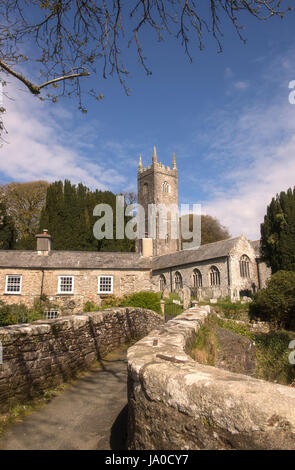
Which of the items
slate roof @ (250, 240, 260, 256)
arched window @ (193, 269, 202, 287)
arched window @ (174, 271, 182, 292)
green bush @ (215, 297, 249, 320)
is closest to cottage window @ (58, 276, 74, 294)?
green bush @ (215, 297, 249, 320)

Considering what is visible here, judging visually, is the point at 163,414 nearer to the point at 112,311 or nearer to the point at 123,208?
the point at 112,311

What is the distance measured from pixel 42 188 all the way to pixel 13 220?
6793mm

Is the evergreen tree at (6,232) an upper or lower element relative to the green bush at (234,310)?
upper

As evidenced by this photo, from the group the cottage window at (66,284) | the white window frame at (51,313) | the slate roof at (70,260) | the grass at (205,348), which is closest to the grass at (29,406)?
the grass at (205,348)

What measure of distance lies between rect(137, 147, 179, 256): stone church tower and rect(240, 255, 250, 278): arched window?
19962 mm

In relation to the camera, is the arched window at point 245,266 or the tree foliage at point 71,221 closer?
the arched window at point 245,266

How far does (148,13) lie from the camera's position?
4270 millimetres

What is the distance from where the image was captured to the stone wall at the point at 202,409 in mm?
1906

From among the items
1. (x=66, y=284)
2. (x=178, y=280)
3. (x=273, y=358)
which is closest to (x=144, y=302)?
(x=66, y=284)

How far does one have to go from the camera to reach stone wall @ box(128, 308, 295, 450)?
191 centimetres

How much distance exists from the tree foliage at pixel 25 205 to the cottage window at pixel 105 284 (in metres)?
18.1

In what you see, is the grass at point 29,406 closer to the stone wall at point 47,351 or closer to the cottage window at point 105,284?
the stone wall at point 47,351

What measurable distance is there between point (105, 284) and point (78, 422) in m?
17.3

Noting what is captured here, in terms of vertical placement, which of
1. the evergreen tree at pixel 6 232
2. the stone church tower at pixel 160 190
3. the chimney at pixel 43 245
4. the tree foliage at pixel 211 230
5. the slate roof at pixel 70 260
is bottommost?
the slate roof at pixel 70 260
